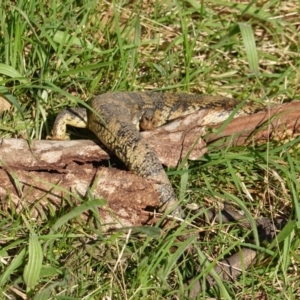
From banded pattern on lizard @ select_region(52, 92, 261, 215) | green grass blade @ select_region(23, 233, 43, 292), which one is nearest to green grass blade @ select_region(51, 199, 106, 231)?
green grass blade @ select_region(23, 233, 43, 292)

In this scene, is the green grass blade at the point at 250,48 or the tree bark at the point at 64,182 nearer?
the tree bark at the point at 64,182

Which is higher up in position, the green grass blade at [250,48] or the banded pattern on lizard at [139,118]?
the green grass blade at [250,48]

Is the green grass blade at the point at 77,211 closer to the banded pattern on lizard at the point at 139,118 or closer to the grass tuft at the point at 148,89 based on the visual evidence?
the grass tuft at the point at 148,89

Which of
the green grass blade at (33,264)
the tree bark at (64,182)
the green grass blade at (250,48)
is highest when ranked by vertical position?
the green grass blade at (250,48)

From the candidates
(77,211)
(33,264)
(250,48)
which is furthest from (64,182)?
(250,48)

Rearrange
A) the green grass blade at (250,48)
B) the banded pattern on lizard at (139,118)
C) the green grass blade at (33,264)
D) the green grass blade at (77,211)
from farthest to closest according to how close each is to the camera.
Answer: the green grass blade at (250,48) < the banded pattern on lizard at (139,118) < the green grass blade at (77,211) < the green grass blade at (33,264)

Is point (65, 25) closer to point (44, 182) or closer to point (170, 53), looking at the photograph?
point (170, 53)

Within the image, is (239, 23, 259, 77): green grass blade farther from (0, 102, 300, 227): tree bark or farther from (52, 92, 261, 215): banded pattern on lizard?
(0, 102, 300, 227): tree bark

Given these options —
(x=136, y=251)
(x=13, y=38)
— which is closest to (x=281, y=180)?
(x=136, y=251)

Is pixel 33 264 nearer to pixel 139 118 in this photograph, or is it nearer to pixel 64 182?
pixel 64 182

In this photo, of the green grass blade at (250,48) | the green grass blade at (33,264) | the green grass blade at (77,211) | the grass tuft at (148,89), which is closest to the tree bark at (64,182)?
the grass tuft at (148,89)
